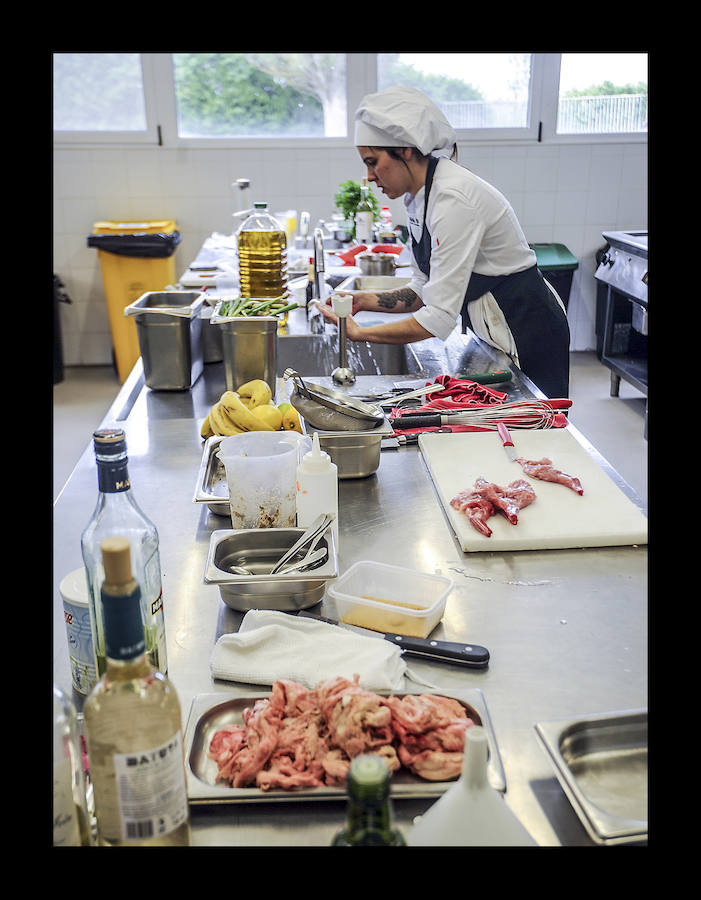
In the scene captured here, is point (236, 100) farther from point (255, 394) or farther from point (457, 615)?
point (457, 615)

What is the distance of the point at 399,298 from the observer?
10.1ft

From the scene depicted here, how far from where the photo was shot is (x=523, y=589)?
4.47ft

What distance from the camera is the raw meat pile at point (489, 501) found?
154cm

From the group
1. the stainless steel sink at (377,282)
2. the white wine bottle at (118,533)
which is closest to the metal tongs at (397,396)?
the white wine bottle at (118,533)

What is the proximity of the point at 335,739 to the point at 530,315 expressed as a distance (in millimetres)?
2109

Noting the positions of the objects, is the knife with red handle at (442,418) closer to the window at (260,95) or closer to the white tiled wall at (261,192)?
the white tiled wall at (261,192)

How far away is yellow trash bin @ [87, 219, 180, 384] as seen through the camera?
18.1 feet

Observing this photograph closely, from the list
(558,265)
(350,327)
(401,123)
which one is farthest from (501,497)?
(558,265)

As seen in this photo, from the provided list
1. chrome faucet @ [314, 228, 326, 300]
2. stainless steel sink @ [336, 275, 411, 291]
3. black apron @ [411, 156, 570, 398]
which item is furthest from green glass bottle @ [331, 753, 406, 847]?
stainless steel sink @ [336, 275, 411, 291]

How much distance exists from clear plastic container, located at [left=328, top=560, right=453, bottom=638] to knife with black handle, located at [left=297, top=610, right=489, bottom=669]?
0.14 ft

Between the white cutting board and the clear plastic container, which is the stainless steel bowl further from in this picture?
the white cutting board

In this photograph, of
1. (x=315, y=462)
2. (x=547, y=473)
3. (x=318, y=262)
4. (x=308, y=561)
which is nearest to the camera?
(x=308, y=561)
